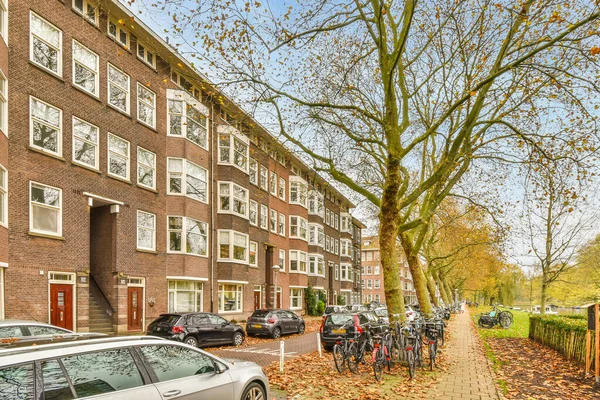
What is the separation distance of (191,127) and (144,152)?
4024 millimetres

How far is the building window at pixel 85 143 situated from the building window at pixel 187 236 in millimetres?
5807

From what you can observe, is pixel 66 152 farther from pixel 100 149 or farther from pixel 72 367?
pixel 72 367

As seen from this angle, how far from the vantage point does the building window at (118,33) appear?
21359 mm

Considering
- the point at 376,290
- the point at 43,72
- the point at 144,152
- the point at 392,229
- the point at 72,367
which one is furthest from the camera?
the point at 376,290

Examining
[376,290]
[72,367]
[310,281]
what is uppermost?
[72,367]

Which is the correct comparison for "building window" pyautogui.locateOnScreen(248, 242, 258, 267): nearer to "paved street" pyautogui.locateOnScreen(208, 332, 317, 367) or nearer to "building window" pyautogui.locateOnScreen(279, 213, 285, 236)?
"building window" pyautogui.locateOnScreen(279, 213, 285, 236)

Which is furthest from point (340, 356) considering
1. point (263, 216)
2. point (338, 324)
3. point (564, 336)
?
point (263, 216)

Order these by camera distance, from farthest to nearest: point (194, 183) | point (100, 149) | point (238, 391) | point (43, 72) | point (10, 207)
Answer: point (194, 183) < point (100, 149) < point (43, 72) < point (10, 207) < point (238, 391)

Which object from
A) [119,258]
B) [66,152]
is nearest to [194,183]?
[119,258]

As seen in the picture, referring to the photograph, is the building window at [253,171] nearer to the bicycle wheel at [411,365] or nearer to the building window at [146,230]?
the building window at [146,230]

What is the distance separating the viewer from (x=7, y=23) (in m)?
15.8

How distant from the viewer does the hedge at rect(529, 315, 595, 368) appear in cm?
1372

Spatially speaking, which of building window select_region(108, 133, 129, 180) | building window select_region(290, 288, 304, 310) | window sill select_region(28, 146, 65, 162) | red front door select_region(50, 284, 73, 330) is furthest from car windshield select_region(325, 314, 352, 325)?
building window select_region(290, 288, 304, 310)

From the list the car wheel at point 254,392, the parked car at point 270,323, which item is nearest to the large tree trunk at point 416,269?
the parked car at point 270,323
